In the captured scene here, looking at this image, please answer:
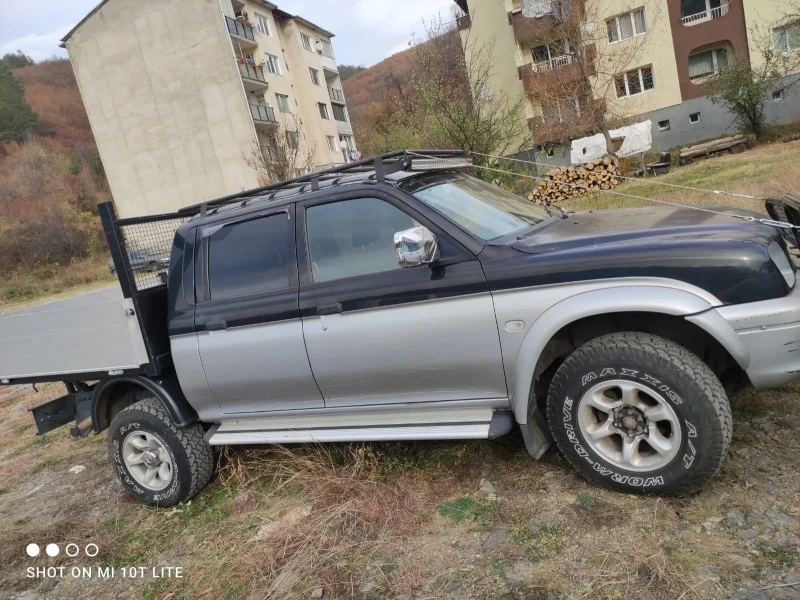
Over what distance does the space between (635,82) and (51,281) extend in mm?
30921

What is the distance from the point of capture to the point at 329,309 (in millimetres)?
3561

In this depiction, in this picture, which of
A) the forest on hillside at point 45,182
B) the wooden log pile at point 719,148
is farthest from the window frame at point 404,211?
the forest on hillside at point 45,182

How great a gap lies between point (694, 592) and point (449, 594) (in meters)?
1.07

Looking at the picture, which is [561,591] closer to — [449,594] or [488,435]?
[449,594]

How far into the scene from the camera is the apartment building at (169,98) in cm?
3155

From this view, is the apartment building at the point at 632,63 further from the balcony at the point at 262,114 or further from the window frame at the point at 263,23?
the window frame at the point at 263,23

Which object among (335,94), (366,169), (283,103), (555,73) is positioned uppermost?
(335,94)

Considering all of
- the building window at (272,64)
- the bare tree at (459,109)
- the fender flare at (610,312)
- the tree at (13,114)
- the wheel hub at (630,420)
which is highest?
the tree at (13,114)

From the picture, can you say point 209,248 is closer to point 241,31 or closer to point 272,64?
point 241,31

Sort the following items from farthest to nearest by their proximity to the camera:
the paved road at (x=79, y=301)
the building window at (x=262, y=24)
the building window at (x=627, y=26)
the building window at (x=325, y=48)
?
the building window at (x=325, y=48) → the building window at (x=262, y=24) → the building window at (x=627, y=26) → the paved road at (x=79, y=301)

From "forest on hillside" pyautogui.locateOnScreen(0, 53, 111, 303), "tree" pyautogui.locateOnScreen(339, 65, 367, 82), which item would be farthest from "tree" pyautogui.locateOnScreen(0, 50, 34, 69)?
"tree" pyautogui.locateOnScreen(339, 65, 367, 82)

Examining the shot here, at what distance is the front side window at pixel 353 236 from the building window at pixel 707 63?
89.7 ft

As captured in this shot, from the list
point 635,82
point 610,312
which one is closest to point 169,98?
point 635,82

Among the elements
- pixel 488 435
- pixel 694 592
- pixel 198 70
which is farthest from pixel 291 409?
pixel 198 70
